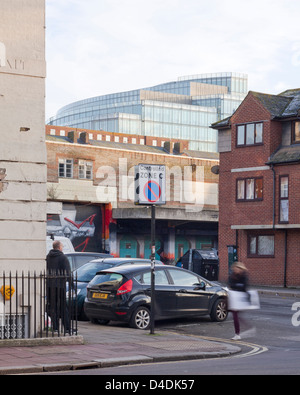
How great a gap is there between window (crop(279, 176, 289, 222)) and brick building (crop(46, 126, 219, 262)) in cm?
1582

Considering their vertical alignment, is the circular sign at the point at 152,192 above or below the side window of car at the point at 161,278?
above

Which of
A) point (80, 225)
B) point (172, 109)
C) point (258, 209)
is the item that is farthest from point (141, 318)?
point (172, 109)

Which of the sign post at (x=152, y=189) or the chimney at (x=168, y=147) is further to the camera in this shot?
the chimney at (x=168, y=147)

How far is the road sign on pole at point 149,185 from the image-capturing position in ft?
52.7

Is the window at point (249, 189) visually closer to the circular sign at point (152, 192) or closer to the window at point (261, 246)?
the window at point (261, 246)

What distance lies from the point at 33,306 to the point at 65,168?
1552 inches

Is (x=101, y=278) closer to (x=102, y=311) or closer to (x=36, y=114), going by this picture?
(x=102, y=311)

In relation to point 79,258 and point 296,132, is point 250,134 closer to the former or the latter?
point 296,132

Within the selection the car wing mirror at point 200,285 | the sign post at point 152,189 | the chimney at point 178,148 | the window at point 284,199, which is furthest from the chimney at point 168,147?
the sign post at point 152,189

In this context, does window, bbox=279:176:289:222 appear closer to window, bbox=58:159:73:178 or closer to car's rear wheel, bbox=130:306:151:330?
car's rear wheel, bbox=130:306:151:330

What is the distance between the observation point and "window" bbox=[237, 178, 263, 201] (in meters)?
37.5

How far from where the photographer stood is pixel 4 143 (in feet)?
46.8

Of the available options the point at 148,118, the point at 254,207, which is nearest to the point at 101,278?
the point at 254,207
